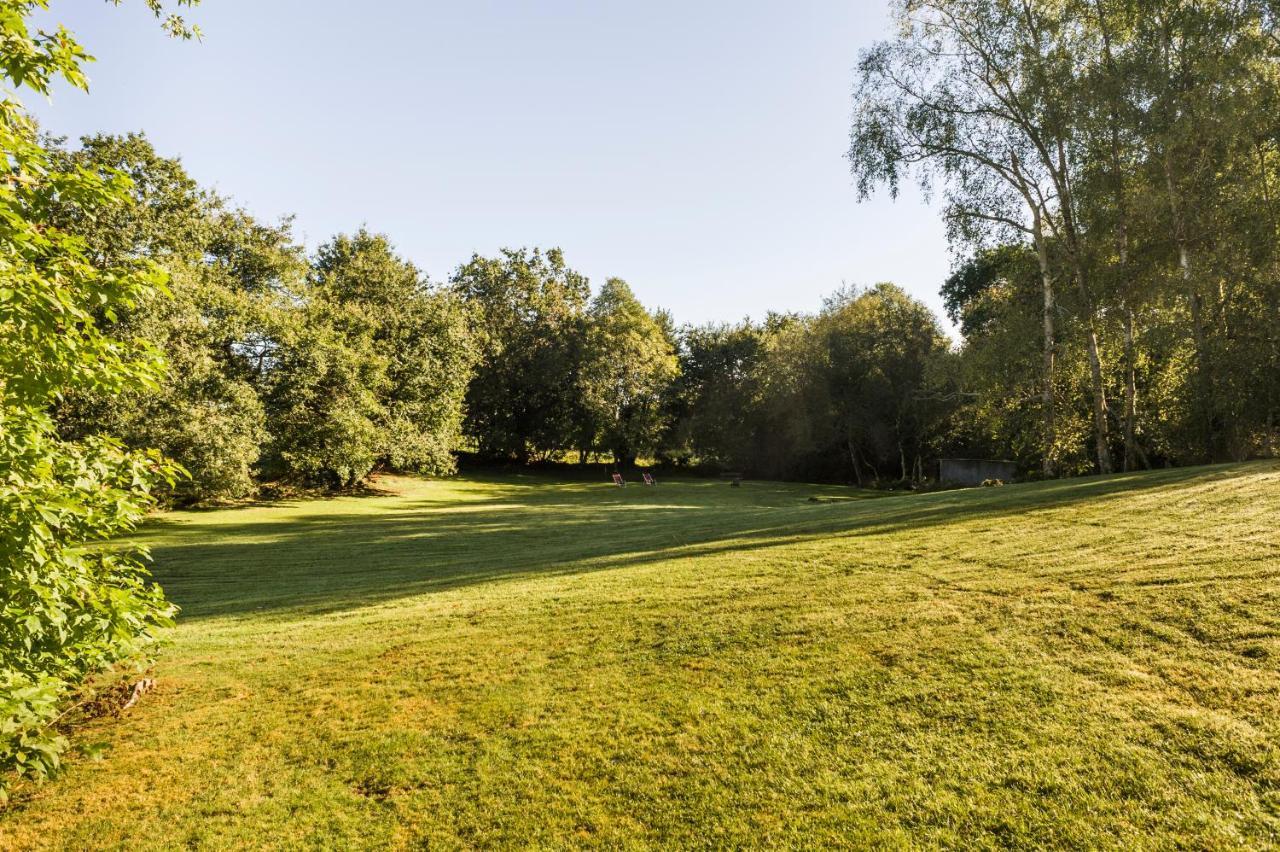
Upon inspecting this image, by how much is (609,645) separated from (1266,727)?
4.98 metres

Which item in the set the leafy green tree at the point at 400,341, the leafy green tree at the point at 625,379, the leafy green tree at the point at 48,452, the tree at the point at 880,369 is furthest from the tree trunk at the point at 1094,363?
the leafy green tree at the point at 625,379

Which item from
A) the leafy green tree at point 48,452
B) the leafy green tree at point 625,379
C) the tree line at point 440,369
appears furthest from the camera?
the leafy green tree at point 625,379

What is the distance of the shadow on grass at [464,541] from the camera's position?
1121cm

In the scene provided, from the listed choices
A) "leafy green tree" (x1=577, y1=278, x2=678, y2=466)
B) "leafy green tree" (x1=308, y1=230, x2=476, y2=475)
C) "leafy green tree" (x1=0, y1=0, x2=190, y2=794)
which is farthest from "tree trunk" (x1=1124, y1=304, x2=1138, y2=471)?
"leafy green tree" (x1=577, y1=278, x2=678, y2=466)

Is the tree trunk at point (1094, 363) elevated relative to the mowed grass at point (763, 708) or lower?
elevated

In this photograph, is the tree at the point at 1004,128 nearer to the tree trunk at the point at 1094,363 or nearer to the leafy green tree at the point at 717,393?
the tree trunk at the point at 1094,363

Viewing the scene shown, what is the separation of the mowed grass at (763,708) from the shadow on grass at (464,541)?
1356mm

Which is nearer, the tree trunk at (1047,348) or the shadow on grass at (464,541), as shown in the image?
the shadow on grass at (464,541)

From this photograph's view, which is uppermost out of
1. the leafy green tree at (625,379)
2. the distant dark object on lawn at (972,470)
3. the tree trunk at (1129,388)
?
the leafy green tree at (625,379)

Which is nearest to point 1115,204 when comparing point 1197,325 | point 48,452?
point 1197,325

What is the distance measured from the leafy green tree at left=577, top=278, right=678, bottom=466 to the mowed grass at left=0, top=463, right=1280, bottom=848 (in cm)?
3692

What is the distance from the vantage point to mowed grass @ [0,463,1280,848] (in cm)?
371

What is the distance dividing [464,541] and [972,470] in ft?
90.3

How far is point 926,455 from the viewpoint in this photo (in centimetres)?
3931
